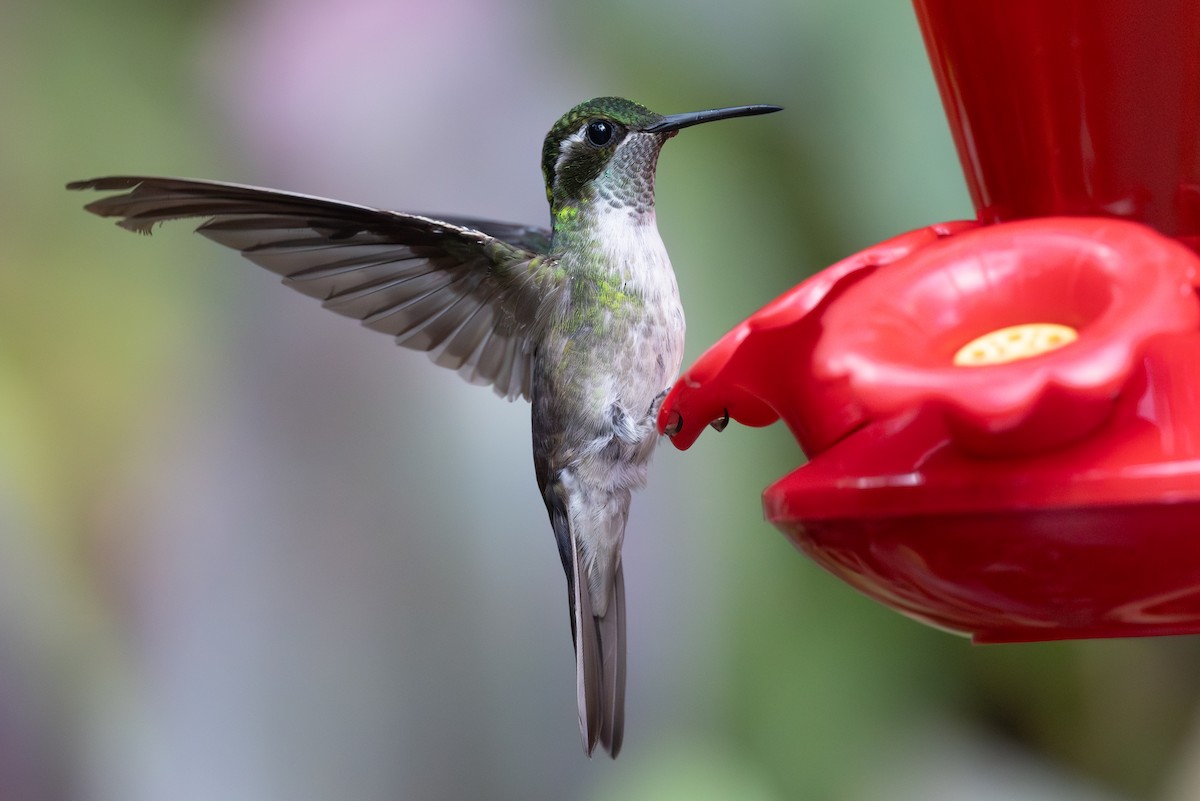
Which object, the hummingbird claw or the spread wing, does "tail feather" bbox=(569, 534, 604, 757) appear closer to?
the spread wing

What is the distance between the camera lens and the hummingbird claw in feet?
3.55

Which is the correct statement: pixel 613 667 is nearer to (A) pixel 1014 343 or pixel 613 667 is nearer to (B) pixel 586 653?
(B) pixel 586 653

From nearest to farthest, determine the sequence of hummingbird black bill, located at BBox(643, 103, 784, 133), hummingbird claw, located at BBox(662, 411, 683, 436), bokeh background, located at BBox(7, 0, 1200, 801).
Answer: hummingbird claw, located at BBox(662, 411, 683, 436) → hummingbird black bill, located at BBox(643, 103, 784, 133) → bokeh background, located at BBox(7, 0, 1200, 801)

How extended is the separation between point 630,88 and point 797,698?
1.51 metres

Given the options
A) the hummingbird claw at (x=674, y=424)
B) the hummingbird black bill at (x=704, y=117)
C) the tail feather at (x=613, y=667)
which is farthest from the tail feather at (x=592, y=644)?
the hummingbird claw at (x=674, y=424)

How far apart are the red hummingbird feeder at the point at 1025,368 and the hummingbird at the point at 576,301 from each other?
61 cm

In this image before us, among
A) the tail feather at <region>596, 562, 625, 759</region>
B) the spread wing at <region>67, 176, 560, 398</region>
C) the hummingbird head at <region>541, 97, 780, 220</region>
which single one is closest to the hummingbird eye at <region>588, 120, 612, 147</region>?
the hummingbird head at <region>541, 97, 780, 220</region>

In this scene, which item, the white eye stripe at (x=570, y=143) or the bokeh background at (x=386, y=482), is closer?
the white eye stripe at (x=570, y=143)

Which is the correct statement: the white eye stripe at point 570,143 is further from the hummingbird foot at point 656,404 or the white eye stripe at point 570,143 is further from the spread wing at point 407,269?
the hummingbird foot at point 656,404

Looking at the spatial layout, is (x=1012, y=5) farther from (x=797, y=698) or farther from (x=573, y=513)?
(x=797, y=698)

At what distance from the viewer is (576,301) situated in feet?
5.97

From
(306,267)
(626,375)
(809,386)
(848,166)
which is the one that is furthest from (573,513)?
(848,166)

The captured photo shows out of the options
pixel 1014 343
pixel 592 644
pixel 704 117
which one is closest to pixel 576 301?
pixel 704 117

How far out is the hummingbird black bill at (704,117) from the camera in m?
1.57
